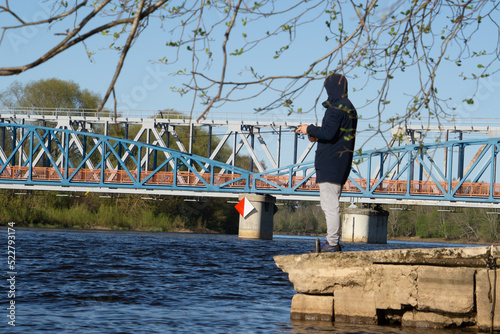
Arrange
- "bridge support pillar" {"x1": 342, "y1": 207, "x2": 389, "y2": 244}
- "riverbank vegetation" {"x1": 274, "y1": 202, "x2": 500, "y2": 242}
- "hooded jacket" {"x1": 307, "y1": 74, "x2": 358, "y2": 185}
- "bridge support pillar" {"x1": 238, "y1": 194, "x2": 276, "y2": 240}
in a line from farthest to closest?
"riverbank vegetation" {"x1": 274, "y1": 202, "x2": 500, "y2": 242}
"bridge support pillar" {"x1": 342, "y1": 207, "x2": 389, "y2": 244}
"bridge support pillar" {"x1": 238, "y1": 194, "x2": 276, "y2": 240}
"hooded jacket" {"x1": 307, "y1": 74, "x2": 358, "y2": 185}

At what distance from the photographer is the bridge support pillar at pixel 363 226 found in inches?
2253

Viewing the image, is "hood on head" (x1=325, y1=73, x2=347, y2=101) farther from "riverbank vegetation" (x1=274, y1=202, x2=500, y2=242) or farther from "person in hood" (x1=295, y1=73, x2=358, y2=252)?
"riverbank vegetation" (x1=274, y1=202, x2=500, y2=242)

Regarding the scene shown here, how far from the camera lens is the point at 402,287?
6.64 meters

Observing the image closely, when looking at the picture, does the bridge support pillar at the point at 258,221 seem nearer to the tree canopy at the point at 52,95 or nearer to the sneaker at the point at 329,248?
the tree canopy at the point at 52,95

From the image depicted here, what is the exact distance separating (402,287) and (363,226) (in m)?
51.3

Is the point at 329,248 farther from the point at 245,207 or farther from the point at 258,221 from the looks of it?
the point at 245,207

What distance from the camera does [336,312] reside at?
695 cm

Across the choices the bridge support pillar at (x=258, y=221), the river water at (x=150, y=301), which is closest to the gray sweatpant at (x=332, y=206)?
the river water at (x=150, y=301)

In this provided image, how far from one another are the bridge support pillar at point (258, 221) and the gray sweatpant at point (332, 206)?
43.0m

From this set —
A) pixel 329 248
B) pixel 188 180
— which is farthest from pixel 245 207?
pixel 329 248

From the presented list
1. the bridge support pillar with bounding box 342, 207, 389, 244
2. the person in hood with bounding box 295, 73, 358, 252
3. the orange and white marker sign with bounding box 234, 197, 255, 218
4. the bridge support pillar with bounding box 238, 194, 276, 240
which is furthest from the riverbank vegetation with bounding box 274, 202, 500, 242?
the person in hood with bounding box 295, 73, 358, 252

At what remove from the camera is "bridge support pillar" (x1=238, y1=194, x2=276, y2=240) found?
51.0 m

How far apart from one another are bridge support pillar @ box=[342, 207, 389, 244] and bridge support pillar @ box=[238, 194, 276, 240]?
26.2 feet

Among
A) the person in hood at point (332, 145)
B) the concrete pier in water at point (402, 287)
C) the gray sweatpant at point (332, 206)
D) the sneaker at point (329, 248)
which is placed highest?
the person in hood at point (332, 145)
